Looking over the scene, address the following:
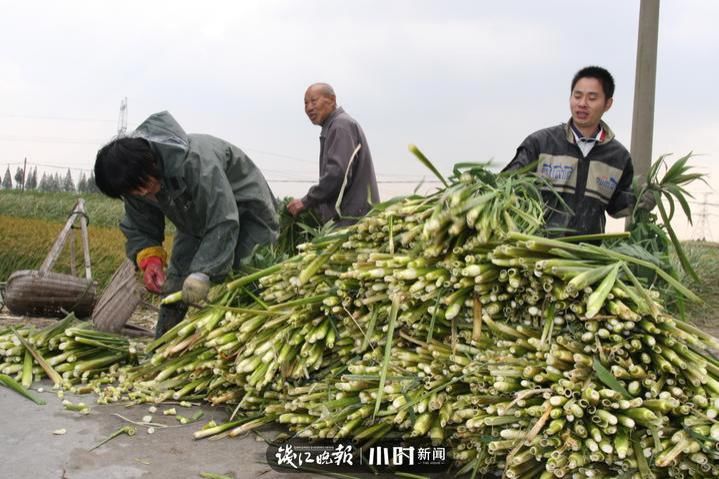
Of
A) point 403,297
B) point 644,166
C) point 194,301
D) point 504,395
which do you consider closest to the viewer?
point 504,395

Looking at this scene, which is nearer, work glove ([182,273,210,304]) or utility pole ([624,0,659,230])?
work glove ([182,273,210,304])

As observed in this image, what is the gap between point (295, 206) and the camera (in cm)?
474

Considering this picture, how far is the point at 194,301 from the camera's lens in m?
3.76

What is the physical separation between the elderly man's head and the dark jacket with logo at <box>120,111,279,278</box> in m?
1.00

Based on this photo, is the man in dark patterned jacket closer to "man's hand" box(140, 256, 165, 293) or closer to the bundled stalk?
"man's hand" box(140, 256, 165, 293)

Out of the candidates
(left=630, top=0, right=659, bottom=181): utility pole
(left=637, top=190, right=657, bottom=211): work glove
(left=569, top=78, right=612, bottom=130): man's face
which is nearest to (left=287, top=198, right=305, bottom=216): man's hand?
(left=569, top=78, right=612, bottom=130): man's face

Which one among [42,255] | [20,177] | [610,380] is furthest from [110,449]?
[20,177]

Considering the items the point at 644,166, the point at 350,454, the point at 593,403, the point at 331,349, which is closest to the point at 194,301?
the point at 331,349

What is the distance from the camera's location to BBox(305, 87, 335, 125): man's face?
5.24m

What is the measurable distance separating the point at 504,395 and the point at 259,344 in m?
1.27

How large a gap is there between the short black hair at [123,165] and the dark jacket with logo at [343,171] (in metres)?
1.42

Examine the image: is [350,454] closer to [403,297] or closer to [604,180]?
[403,297]

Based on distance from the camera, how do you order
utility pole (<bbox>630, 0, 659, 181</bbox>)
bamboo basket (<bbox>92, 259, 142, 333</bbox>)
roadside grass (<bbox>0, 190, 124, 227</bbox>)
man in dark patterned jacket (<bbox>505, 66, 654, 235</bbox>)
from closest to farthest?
man in dark patterned jacket (<bbox>505, 66, 654, 235</bbox>), bamboo basket (<bbox>92, 259, 142, 333</bbox>), utility pole (<bbox>630, 0, 659, 181</bbox>), roadside grass (<bbox>0, 190, 124, 227</bbox>)

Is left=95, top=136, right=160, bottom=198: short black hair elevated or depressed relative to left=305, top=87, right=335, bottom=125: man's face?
depressed
